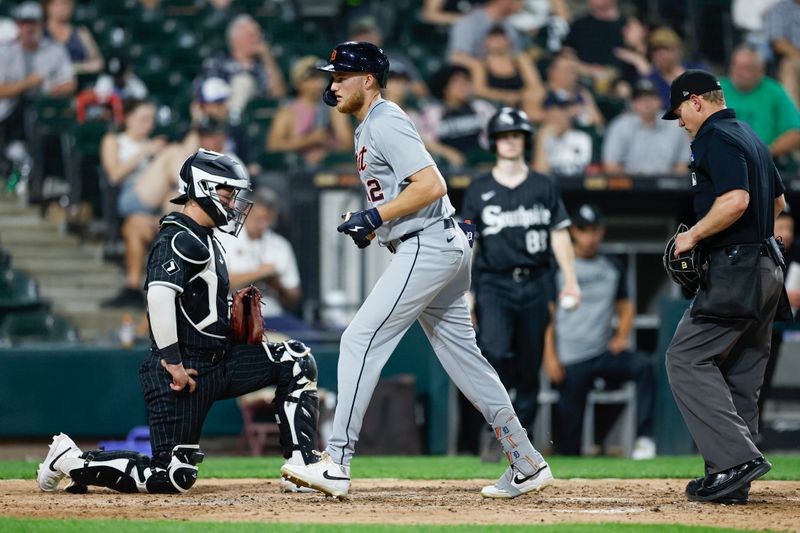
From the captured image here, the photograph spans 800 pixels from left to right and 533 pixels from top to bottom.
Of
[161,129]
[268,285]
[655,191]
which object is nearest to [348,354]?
[268,285]

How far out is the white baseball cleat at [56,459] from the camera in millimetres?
5582

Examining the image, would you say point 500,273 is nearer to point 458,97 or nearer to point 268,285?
point 268,285

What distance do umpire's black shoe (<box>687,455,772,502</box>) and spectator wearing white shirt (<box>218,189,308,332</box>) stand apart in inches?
195

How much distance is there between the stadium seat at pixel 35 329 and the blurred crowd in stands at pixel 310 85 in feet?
1.95

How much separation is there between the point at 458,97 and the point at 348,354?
22.6ft

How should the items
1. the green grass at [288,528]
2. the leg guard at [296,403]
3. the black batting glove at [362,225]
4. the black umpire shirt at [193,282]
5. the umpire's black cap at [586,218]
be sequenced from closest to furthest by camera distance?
the green grass at [288,528]
the black batting glove at [362,225]
the black umpire shirt at [193,282]
the leg guard at [296,403]
the umpire's black cap at [586,218]

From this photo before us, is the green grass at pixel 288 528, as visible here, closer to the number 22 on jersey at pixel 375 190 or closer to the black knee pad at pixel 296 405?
the black knee pad at pixel 296 405

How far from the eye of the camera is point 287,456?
5730 millimetres

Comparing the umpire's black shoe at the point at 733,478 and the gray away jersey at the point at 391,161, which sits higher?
the gray away jersey at the point at 391,161

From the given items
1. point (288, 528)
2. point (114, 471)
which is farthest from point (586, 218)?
point (288, 528)

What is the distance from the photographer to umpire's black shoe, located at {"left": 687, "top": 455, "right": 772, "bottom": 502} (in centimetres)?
518

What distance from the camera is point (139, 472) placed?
5.55m

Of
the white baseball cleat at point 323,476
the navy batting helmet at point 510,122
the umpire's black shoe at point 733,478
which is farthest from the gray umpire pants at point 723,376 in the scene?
the navy batting helmet at point 510,122

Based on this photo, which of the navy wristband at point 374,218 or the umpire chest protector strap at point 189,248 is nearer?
the navy wristband at point 374,218
